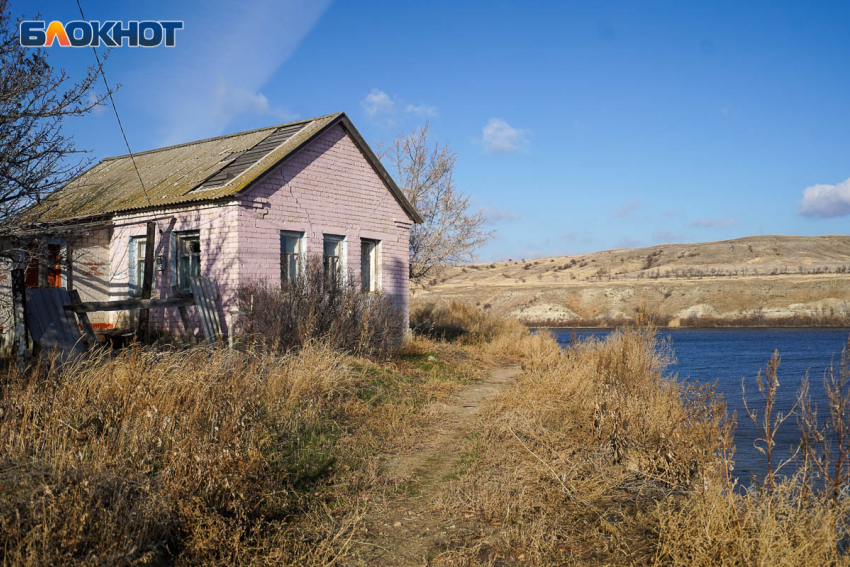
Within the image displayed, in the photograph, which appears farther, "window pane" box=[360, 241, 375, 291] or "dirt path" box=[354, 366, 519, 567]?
"window pane" box=[360, 241, 375, 291]

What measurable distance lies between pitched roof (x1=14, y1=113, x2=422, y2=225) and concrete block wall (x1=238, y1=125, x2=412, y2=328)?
0.94 feet

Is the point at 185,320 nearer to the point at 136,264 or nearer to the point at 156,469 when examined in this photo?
the point at 136,264

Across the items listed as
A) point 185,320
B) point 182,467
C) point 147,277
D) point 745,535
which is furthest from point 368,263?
point 745,535

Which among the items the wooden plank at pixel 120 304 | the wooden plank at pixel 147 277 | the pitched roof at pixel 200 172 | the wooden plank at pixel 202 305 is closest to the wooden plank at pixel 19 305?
the wooden plank at pixel 120 304

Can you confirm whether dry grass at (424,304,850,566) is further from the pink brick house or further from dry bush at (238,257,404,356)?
the pink brick house

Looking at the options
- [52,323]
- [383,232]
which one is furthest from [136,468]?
[383,232]

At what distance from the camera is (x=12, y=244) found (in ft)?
35.8

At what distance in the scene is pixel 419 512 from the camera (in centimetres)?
540

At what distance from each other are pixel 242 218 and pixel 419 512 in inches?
354

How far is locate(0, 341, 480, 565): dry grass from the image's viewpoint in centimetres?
366

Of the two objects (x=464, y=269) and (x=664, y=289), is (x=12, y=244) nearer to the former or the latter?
(x=664, y=289)

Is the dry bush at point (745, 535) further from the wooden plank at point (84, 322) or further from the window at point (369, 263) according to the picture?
the window at point (369, 263)

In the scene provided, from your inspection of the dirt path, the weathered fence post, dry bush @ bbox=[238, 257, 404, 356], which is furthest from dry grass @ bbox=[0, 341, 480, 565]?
dry bush @ bbox=[238, 257, 404, 356]

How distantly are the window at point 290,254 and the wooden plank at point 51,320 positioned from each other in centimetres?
491
